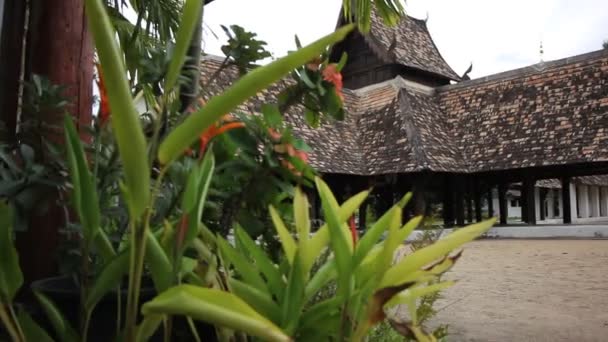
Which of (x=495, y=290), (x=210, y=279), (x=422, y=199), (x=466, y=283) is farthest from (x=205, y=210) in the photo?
(x=422, y=199)

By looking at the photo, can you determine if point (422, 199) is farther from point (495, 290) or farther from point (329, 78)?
point (329, 78)

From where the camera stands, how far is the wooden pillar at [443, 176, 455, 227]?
12.0 m

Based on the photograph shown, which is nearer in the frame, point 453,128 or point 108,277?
point 108,277

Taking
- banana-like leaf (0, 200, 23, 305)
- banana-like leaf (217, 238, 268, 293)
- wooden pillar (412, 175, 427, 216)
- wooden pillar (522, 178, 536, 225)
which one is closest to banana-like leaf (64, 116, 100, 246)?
banana-like leaf (0, 200, 23, 305)

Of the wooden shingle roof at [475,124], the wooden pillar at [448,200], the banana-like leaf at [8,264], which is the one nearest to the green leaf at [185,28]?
the banana-like leaf at [8,264]

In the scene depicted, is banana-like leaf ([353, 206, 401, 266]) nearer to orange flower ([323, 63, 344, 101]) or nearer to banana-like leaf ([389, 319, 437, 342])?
banana-like leaf ([389, 319, 437, 342])

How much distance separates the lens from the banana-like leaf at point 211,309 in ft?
1.85

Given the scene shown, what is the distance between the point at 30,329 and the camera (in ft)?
2.82

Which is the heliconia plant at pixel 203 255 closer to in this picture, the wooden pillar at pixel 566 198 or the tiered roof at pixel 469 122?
the tiered roof at pixel 469 122

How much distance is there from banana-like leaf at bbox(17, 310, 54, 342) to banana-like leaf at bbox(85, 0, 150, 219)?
15.2 inches

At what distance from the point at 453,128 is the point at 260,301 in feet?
42.0

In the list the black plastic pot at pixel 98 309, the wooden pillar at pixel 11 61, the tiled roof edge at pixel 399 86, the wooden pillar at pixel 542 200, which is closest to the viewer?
the black plastic pot at pixel 98 309

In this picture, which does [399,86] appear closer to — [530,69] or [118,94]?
[530,69]

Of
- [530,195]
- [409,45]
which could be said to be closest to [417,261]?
[530,195]
